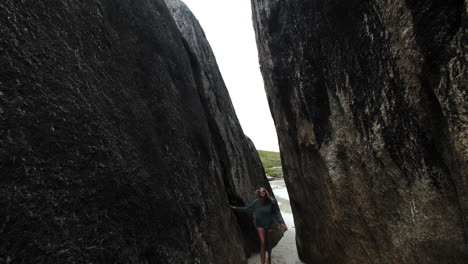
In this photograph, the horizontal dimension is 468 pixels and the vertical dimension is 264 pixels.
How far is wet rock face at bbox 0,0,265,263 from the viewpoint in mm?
3145

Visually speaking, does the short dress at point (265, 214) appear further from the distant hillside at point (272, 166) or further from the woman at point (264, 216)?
the distant hillside at point (272, 166)

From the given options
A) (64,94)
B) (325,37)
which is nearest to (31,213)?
(64,94)

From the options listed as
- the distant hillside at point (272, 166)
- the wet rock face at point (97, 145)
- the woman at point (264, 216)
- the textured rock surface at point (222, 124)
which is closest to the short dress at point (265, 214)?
the woman at point (264, 216)

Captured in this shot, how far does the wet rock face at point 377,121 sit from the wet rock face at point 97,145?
334 centimetres

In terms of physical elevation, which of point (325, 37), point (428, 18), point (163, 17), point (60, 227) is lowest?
point (60, 227)

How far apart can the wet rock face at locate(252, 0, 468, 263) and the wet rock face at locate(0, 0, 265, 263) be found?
3335 mm

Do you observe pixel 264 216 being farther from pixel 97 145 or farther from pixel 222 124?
pixel 97 145

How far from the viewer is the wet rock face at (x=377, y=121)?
15.9 feet

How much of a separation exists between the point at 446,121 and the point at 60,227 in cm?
587

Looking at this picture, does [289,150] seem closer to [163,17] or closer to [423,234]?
[423,234]

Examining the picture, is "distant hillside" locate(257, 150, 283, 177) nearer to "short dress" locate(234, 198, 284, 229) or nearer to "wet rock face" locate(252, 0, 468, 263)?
"short dress" locate(234, 198, 284, 229)

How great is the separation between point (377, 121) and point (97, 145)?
17.9 feet

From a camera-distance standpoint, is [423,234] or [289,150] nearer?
[423,234]

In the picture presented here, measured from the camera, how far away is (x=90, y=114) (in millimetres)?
4270
